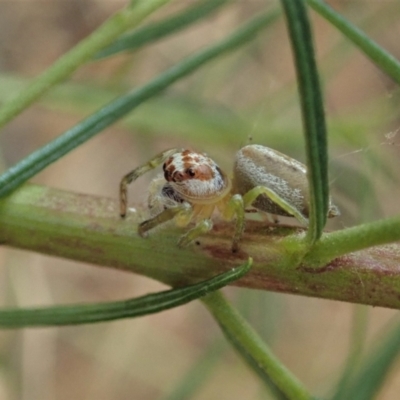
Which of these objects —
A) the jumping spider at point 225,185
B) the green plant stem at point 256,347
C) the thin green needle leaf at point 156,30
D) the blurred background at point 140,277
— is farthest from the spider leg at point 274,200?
the blurred background at point 140,277

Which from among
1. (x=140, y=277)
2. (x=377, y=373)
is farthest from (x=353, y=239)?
(x=140, y=277)

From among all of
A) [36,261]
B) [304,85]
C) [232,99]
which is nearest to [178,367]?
[36,261]

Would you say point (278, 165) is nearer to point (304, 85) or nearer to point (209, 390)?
point (304, 85)

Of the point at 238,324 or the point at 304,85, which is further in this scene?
the point at 238,324

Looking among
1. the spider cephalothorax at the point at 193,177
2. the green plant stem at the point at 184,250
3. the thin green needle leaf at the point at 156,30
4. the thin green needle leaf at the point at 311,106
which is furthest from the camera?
the thin green needle leaf at the point at 156,30

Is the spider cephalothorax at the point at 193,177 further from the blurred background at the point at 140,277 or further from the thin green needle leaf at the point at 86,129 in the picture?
the blurred background at the point at 140,277

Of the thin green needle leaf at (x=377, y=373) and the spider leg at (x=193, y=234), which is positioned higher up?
the spider leg at (x=193, y=234)

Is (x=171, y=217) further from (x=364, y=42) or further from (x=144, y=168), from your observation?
(x=364, y=42)
